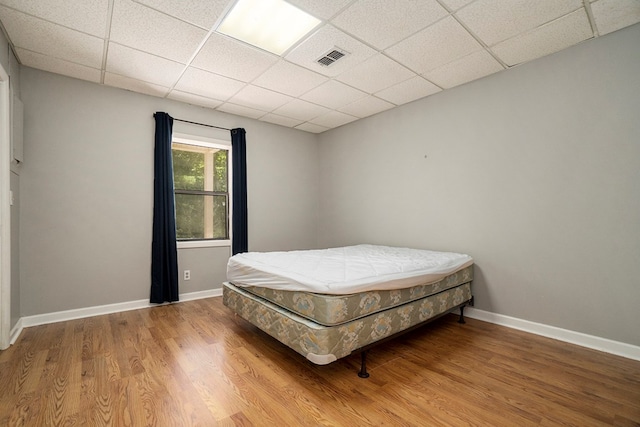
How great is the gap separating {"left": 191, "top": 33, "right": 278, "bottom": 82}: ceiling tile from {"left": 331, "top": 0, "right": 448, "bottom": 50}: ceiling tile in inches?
32.7

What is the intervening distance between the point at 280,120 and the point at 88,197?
270cm

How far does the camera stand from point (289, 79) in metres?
3.17

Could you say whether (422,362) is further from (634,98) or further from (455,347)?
(634,98)

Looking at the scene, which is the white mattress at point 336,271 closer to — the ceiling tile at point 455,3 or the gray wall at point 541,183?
the gray wall at point 541,183

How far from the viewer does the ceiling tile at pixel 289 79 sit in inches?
116

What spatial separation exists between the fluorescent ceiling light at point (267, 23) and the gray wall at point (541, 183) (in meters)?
2.01

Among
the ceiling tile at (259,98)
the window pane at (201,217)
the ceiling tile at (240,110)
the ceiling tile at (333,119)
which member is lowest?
the window pane at (201,217)

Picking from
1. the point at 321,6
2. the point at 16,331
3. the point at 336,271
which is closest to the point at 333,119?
the point at 321,6

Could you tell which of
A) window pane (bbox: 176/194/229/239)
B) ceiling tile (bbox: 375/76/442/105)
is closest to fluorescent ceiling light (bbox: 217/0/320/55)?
ceiling tile (bbox: 375/76/442/105)

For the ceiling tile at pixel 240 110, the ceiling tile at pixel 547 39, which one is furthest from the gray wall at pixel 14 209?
the ceiling tile at pixel 547 39

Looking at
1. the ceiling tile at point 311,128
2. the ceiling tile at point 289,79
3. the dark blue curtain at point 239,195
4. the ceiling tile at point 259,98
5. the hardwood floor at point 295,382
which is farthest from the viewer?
the ceiling tile at point 311,128

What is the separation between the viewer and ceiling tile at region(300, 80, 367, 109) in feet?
11.0

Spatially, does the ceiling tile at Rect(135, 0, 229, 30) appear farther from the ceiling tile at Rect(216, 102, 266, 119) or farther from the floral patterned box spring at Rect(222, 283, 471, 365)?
the floral patterned box spring at Rect(222, 283, 471, 365)

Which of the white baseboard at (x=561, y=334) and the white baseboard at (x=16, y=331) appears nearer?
the white baseboard at (x=561, y=334)
